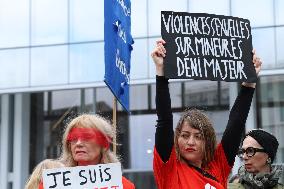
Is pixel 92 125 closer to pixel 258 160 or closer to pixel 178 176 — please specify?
pixel 178 176

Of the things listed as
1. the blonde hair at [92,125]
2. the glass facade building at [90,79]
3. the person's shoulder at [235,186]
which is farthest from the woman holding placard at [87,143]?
the glass facade building at [90,79]

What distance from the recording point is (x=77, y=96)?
17.4 m

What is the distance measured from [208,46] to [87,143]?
916mm

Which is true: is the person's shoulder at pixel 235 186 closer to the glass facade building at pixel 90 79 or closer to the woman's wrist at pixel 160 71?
the woman's wrist at pixel 160 71

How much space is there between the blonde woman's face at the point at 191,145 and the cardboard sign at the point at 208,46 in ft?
1.00

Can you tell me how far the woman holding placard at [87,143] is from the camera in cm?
405

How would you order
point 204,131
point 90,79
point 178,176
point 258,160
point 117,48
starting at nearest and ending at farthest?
point 178,176 < point 204,131 < point 258,160 < point 117,48 < point 90,79

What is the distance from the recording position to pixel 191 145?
3898mm

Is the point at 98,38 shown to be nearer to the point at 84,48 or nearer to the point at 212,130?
the point at 84,48

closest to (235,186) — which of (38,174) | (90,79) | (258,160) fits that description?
(258,160)

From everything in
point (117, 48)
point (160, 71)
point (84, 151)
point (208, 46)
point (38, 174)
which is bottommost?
point (38, 174)

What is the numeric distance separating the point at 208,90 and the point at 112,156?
500 inches

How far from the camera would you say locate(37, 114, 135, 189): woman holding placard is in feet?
13.3

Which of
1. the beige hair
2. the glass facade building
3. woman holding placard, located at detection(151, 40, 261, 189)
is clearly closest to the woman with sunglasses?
woman holding placard, located at detection(151, 40, 261, 189)
